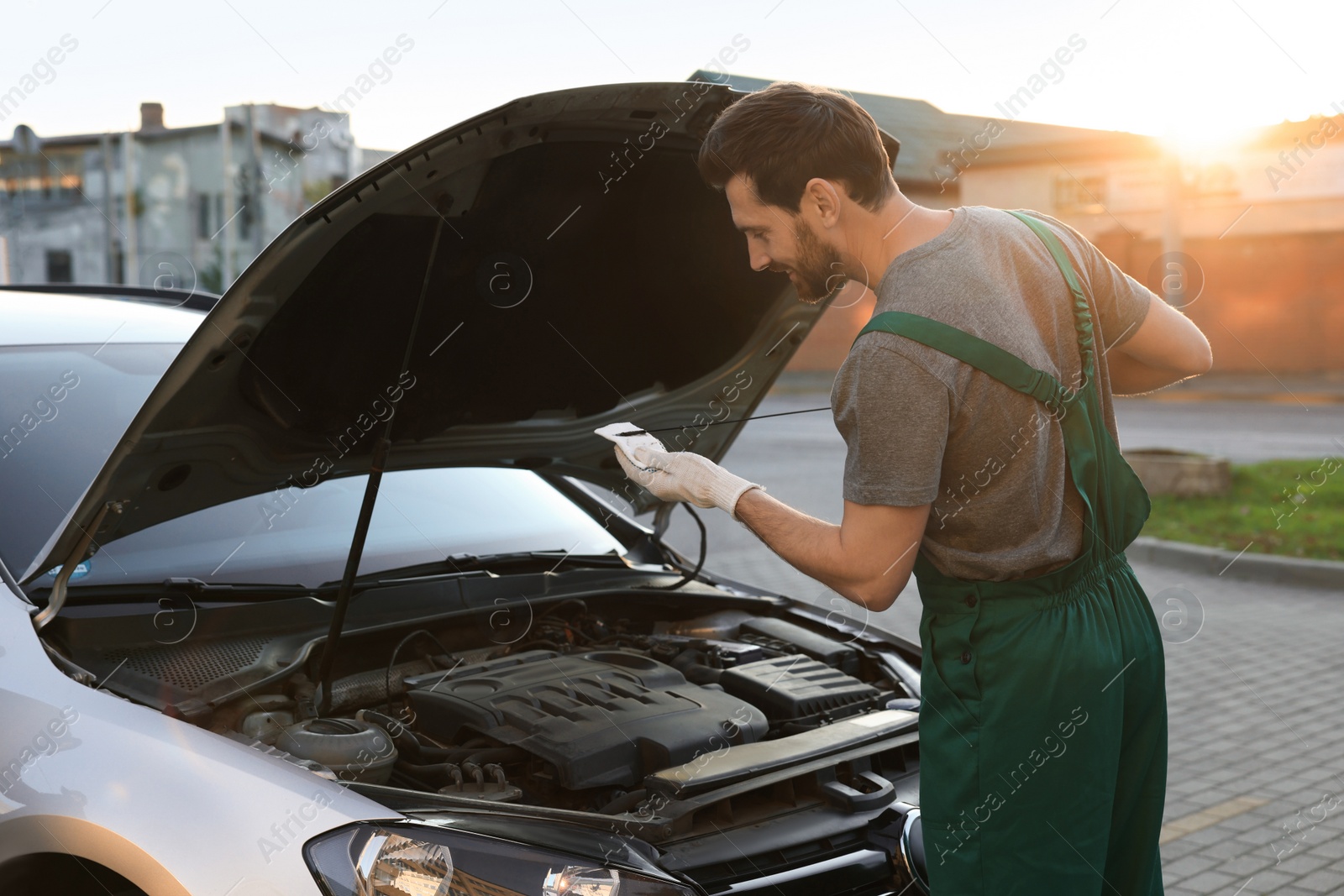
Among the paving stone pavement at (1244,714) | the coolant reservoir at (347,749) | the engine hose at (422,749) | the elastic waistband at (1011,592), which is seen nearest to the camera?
the elastic waistband at (1011,592)

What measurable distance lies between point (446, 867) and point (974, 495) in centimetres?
105

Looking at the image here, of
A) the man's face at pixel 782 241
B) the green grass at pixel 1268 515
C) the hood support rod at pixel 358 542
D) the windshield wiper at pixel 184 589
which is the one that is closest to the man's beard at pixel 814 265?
the man's face at pixel 782 241

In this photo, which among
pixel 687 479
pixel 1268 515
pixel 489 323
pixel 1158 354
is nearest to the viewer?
pixel 687 479

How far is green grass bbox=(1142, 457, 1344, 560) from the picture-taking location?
815 centimetres

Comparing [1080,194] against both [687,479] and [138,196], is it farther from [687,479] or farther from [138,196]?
[138,196]

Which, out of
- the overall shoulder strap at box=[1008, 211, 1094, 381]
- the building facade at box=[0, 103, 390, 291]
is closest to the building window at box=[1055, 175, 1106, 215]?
the building facade at box=[0, 103, 390, 291]

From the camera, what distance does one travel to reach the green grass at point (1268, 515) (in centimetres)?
815

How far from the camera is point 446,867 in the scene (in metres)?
1.78

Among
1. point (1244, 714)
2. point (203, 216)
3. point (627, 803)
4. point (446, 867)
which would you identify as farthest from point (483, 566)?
point (203, 216)

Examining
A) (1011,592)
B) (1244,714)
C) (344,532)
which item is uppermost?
(344,532)

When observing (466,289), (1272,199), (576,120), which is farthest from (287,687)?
(1272,199)

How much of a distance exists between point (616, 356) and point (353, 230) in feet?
3.56

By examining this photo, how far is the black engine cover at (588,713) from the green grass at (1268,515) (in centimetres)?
681

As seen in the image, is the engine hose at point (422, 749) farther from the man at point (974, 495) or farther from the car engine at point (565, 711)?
the man at point (974, 495)
